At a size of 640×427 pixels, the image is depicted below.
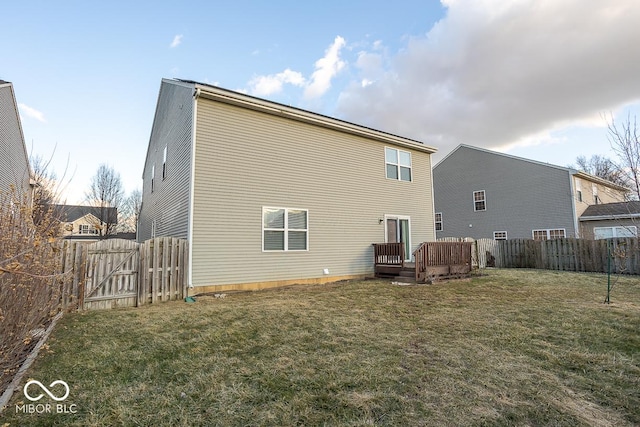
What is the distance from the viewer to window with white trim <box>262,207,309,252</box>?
9.17 metres

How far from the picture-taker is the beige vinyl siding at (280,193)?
8289 mm

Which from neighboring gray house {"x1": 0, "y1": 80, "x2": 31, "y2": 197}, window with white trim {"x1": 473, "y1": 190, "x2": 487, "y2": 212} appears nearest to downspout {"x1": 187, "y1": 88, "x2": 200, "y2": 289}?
neighboring gray house {"x1": 0, "y1": 80, "x2": 31, "y2": 197}

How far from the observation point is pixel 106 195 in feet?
98.6

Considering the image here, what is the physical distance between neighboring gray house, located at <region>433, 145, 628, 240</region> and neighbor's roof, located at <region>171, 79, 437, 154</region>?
10.6 m

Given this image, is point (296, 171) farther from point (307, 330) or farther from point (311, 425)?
point (311, 425)

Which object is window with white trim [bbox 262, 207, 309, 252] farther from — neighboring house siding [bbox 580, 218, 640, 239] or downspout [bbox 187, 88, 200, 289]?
neighboring house siding [bbox 580, 218, 640, 239]

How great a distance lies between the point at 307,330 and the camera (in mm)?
4664

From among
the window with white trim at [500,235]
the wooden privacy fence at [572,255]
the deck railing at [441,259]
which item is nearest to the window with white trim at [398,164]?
the deck railing at [441,259]

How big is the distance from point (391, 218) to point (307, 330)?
328 inches

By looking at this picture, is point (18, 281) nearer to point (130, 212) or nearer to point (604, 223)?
point (604, 223)

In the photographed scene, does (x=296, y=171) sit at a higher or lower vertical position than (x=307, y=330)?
higher

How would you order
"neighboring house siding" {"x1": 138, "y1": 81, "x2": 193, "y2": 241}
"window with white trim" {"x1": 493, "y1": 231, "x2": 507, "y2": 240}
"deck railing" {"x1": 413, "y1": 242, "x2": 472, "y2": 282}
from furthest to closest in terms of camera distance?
"window with white trim" {"x1": 493, "y1": 231, "x2": 507, "y2": 240}
"deck railing" {"x1": 413, "y1": 242, "x2": 472, "y2": 282}
"neighboring house siding" {"x1": 138, "y1": 81, "x2": 193, "y2": 241}

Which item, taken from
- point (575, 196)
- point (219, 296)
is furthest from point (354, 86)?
point (219, 296)

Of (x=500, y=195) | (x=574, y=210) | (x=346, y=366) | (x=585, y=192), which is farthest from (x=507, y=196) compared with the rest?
(x=346, y=366)
